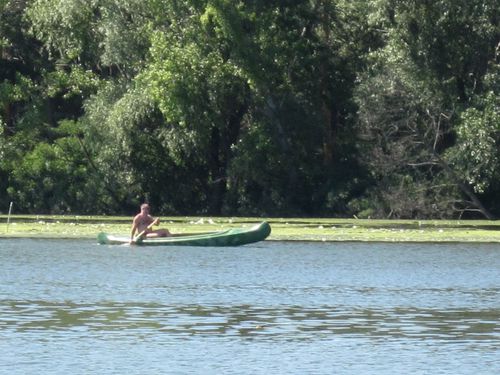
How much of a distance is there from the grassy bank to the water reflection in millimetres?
18707

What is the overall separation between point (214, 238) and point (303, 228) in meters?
7.04

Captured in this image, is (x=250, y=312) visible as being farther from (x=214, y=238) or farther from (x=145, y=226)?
(x=145, y=226)

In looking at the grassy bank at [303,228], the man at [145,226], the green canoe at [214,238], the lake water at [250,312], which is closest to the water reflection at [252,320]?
the lake water at [250,312]

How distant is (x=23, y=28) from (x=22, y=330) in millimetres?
43625

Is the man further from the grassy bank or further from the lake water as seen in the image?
the grassy bank

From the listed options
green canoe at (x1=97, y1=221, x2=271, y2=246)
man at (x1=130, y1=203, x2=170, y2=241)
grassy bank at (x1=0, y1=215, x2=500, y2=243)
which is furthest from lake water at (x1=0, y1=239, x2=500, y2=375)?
grassy bank at (x1=0, y1=215, x2=500, y2=243)

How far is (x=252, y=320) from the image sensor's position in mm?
25281

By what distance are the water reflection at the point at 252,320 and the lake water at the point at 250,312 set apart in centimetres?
3

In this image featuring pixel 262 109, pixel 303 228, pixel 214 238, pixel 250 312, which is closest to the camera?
pixel 250 312

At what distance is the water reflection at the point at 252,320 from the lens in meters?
23.7

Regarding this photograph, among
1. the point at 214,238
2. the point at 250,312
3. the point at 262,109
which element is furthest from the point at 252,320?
the point at 262,109

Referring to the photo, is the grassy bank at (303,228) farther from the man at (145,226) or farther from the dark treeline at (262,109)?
the man at (145,226)

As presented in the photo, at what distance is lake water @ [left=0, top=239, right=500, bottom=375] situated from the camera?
2069cm

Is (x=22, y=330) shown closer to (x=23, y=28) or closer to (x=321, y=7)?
(x=321, y=7)
